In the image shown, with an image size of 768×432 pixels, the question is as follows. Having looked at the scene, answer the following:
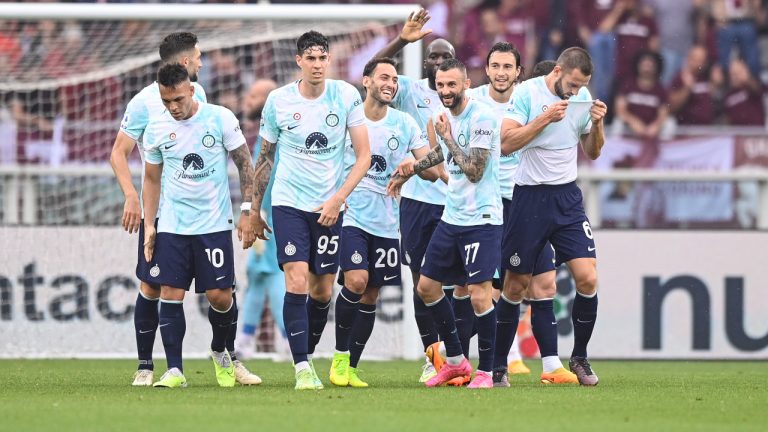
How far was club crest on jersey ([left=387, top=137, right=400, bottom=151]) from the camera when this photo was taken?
33.9 feet

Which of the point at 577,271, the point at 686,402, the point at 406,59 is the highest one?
the point at 406,59

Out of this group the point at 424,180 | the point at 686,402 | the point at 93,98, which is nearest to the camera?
the point at 686,402

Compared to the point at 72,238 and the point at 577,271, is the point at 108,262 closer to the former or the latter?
the point at 72,238

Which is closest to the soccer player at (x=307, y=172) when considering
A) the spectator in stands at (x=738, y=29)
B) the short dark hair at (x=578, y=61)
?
the short dark hair at (x=578, y=61)

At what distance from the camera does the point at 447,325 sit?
389 inches

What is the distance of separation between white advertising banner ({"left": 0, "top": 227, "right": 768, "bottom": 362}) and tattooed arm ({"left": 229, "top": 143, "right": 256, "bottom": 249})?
466 cm

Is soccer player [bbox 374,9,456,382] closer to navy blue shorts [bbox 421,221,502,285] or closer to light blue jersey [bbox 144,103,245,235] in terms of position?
navy blue shorts [bbox 421,221,502,285]

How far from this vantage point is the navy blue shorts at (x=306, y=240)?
928cm

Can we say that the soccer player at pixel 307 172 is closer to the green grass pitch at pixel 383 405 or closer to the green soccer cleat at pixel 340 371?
the green soccer cleat at pixel 340 371

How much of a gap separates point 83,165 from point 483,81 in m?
5.78

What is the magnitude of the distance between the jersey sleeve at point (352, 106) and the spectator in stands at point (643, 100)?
9281 mm

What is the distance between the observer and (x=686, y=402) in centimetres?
862

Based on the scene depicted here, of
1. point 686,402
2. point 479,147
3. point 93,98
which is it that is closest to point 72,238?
point 93,98

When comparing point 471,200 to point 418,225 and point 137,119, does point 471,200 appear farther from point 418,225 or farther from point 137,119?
point 137,119
